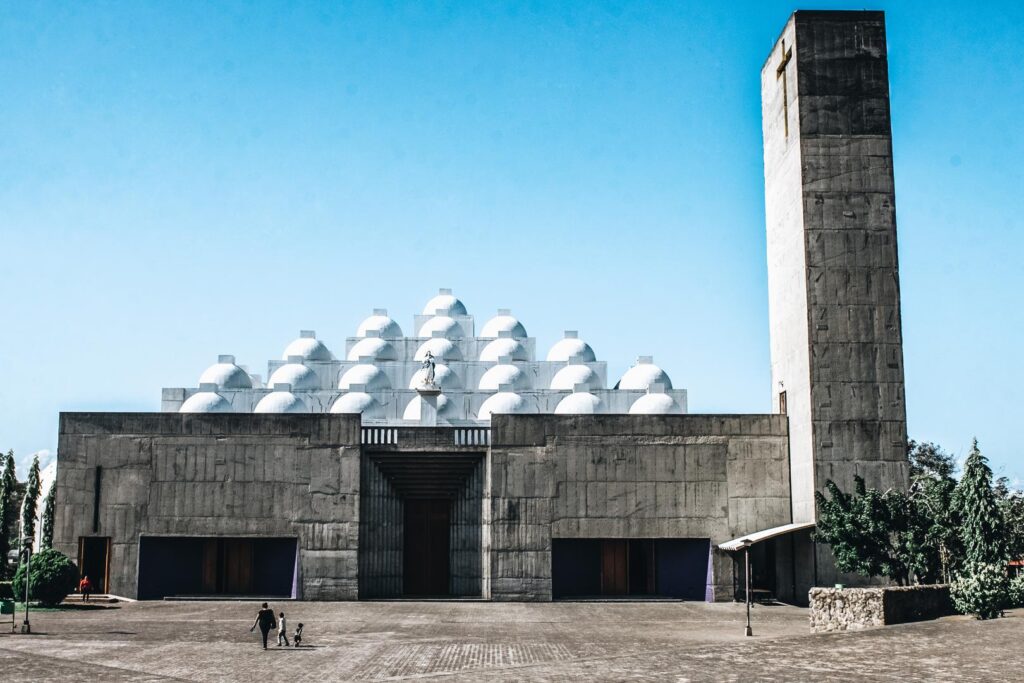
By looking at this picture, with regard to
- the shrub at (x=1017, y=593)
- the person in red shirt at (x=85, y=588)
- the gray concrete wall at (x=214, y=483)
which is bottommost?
the person in red shirt at (x=85, y=588)

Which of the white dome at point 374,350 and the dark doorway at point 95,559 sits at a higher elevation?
the white dome at point 374,350

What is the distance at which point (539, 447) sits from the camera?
115ft

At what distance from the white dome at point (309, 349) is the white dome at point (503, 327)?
8.42m

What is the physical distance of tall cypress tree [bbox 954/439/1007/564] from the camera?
26812 millimetres

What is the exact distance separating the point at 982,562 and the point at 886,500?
372 cm

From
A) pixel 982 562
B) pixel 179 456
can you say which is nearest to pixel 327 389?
pixel 179 456

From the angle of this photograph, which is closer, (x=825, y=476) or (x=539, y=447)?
(x=825, y=476)

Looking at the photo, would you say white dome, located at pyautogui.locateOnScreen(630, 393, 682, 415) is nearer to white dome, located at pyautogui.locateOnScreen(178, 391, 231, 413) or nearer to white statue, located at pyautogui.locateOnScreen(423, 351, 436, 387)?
white statue, located at pyautogui.locateOnScreen(423, 351, 436, 387)

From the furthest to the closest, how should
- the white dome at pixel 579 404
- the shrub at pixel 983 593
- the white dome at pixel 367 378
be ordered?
1. the white dome at pixel 367 378
2. the white dome at pixel 579 404
3. the shrub at pixel 983 593

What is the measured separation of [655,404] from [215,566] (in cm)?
2414

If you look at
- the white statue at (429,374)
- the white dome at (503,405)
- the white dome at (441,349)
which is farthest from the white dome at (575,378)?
the white statue at (429,374)

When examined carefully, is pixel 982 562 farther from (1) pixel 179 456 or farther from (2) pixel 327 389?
(2) pixel 327 389

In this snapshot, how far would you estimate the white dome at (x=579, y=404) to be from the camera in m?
53.5

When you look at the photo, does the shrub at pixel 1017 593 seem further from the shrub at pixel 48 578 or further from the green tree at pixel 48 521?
the green tree at pixel 48 521
